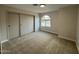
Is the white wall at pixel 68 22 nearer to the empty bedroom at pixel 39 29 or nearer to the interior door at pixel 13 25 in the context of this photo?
the empty bedroom at pixel 39 29

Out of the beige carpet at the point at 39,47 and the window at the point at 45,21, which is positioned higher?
the window at the point at 45,21

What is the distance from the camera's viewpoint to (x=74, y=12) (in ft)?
13.7

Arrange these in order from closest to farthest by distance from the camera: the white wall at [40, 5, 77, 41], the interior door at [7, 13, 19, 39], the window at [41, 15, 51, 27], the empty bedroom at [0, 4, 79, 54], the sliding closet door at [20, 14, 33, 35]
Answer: the empty bedroom at [0, 4, 79, 54] → the white wall at [40, 5, 77, 41] → the interior door at [7, 13, 19, 39] → the sliding closet door at [20, 14, 33, 35] → the window at [41, 15, 51, 27]

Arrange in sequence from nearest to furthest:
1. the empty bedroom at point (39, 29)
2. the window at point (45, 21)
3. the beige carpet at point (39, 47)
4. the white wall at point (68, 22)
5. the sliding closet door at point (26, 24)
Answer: the beige carpet at point (39, 47)
the empty bedroom at point (39, 29)
the white wall at point (68, 22)
the sliding closet door at point (26, 24)
the window at point (45, 21)

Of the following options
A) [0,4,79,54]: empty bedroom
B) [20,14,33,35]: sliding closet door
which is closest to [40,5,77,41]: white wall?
[0,4,79,54]: empty bedroom

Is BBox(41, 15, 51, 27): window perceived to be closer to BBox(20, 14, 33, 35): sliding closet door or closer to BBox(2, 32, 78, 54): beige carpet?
BBox(20, 14, 33, 35): sliding closet door

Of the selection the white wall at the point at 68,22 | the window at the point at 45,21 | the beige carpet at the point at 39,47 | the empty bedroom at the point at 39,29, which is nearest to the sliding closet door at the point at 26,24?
the empty bedroom at the point at 39,29

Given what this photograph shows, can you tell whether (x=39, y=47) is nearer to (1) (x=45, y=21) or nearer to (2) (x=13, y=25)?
(2) (x=13, y=25)

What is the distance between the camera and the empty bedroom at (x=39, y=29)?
131 inches

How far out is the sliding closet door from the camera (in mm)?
5746

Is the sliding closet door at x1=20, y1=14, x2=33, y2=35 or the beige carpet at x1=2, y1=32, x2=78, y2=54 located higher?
the sliding closet door at x1=20, y1=14, x2=33, y2=35

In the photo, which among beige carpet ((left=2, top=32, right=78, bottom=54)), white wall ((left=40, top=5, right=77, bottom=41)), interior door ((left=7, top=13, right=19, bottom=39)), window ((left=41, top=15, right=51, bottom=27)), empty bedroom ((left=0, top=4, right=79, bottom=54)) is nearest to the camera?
beige carpet ((left=2, top=32, right=78, bottom=54))

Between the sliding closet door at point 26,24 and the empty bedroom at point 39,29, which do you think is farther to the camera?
the sliding closet door at point 26,24
